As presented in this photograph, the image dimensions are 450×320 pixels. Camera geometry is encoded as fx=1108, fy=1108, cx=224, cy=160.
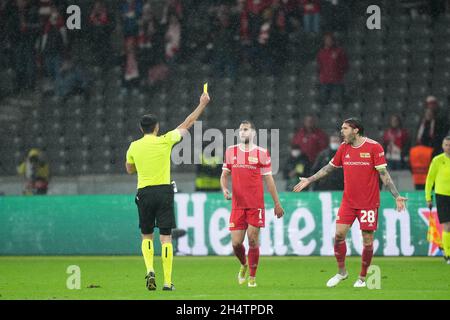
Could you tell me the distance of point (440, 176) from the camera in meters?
17.9

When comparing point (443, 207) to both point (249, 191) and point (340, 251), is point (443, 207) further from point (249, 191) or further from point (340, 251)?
point (249, 191)

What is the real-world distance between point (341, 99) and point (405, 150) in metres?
2.60

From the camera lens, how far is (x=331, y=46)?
2505 centimetres

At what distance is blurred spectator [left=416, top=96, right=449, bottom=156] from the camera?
2225 centimetres

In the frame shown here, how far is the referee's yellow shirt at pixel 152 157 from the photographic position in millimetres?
13078

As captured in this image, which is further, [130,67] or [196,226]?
[130,67]

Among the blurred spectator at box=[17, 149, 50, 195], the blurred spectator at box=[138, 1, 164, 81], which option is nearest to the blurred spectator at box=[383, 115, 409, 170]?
the blurred spectator at box=[138, 1, 164, 81]

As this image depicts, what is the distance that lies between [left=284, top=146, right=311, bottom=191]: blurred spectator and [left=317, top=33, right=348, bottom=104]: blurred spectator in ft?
8.07

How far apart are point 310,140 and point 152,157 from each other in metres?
10.6

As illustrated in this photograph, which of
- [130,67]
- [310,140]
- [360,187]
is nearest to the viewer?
[360,187]

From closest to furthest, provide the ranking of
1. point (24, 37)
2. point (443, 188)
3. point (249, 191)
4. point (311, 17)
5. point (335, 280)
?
point (335, 280) < point (249, 191) < point (443, 188) < point (311, 17) < point (24, 37)

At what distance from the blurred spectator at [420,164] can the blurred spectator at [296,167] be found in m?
2.27

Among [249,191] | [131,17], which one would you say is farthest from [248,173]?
[131,17]
